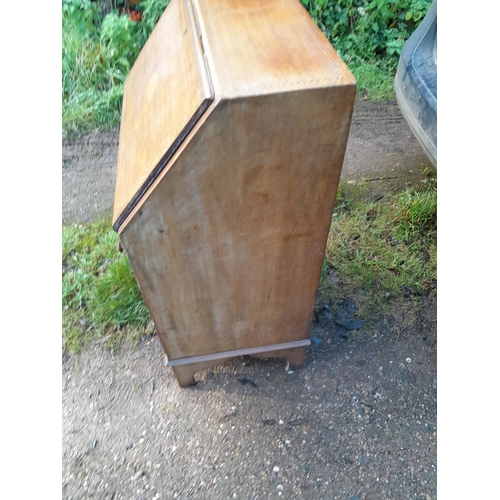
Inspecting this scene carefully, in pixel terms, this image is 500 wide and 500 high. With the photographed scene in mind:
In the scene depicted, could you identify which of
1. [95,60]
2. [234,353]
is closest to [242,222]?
[234,353]

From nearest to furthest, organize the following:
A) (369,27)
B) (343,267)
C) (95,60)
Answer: (343,267) < (95,60) < (369,27)

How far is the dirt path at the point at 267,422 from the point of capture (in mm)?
1770

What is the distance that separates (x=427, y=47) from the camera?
2.02 metres

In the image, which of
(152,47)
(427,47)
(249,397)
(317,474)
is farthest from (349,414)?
(152,47)

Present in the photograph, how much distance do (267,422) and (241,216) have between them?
41.5 inches

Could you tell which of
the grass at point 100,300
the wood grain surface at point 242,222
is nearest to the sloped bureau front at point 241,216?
the wood grain surface at point 242,222

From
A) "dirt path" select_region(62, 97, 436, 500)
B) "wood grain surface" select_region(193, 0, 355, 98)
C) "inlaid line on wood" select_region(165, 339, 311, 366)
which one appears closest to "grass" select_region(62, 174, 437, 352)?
"dirt path" select_region(62, 97, 436, 500)

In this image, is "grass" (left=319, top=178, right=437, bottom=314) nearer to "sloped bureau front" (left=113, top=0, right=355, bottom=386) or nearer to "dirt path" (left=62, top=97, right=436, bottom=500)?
"dirt path" (left=62, top=97, right=436, bottom=500)

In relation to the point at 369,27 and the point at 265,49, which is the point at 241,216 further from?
the point at 369,27

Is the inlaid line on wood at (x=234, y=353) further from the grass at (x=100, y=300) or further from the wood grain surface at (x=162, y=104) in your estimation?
the wood grain surface at (x=162, y=104)

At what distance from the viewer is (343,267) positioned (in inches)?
99.5
